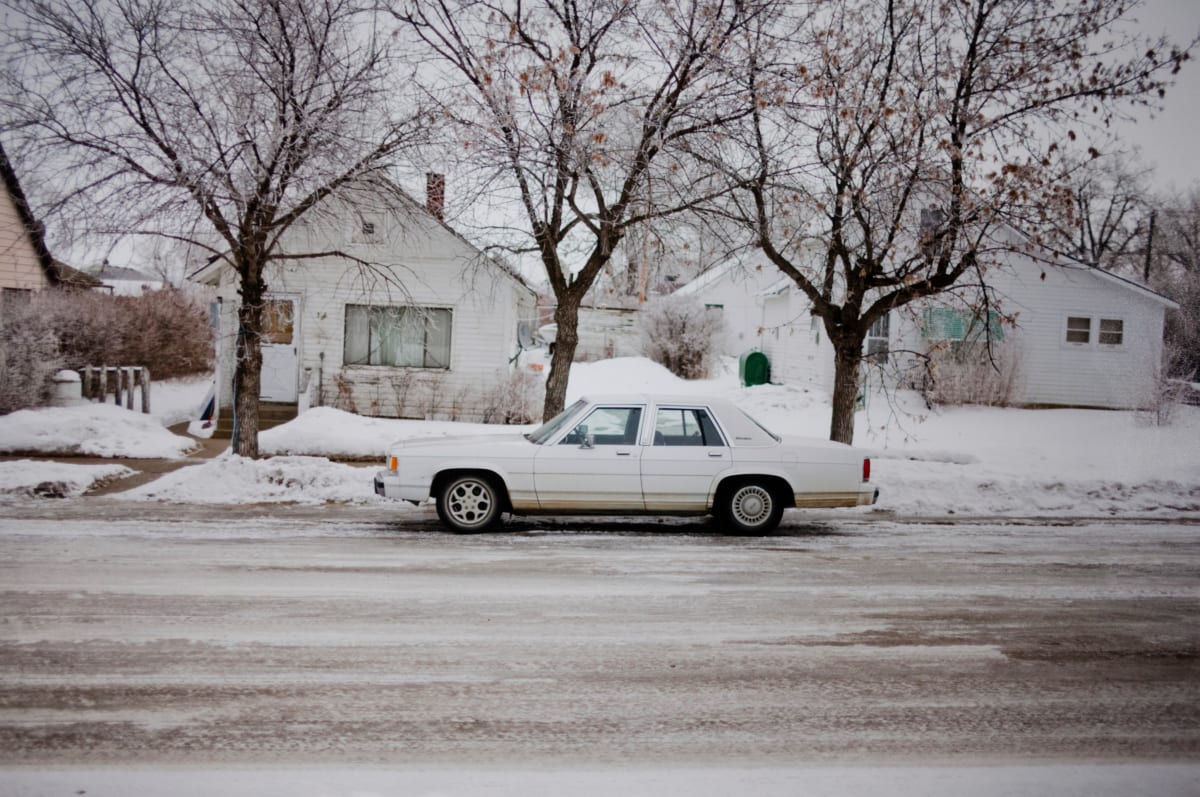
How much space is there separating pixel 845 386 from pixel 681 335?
65.9 feet

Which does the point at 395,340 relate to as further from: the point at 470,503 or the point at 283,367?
the point at 470,503

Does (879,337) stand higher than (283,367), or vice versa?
(879,337)

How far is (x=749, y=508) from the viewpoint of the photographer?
9719mm

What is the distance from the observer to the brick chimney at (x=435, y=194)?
13062mm

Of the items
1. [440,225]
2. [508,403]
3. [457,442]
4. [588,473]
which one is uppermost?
[440,225]

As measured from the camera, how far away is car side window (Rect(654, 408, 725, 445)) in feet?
31.8

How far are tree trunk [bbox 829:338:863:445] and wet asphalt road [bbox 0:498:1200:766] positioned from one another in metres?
4.64

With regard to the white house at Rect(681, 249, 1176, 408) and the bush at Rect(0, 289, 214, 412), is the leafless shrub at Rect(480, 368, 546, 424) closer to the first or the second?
the bush at Rect(0, 289, 214, 412)

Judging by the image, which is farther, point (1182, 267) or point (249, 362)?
point (1182, 267)

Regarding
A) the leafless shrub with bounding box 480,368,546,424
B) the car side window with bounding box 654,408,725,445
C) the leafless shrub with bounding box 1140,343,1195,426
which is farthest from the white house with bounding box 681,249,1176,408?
the car side window with bounding box 654,408,725,445

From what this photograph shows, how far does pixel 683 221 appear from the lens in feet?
43.7

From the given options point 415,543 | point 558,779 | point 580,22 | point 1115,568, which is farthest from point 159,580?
point 580,22

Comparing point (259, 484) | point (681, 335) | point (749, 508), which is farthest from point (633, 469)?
point (681, 335)

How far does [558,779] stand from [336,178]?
31.4ft
